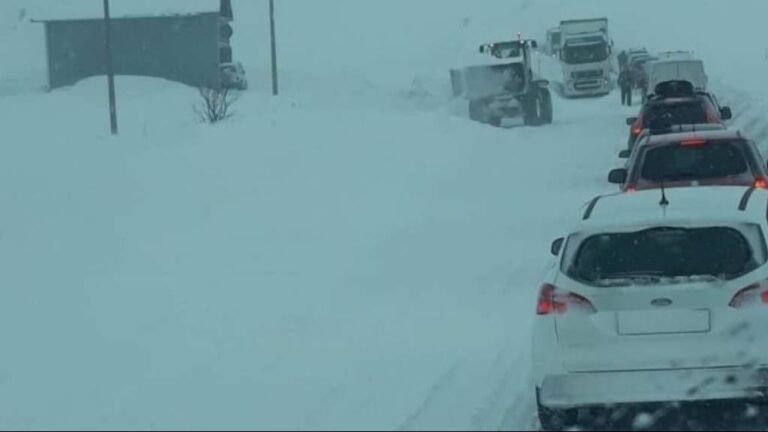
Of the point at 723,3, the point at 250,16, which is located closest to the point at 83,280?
the point at 250,16

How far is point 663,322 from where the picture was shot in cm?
905

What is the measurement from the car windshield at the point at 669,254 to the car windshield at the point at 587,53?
48499 mm

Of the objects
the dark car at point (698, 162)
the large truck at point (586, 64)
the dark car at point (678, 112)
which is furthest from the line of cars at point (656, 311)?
the large truck at point (586, 64)

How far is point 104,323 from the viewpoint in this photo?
13578 mm

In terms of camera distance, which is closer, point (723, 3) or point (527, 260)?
point (527, 260)

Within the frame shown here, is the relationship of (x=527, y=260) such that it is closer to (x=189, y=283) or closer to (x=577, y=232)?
(x=189, y=283)

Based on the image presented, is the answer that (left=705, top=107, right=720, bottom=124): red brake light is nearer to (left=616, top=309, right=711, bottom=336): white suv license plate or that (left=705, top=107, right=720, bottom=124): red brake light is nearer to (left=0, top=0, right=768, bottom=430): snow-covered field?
(left=0, top=0, right=768, bottom=430): snow-covered field

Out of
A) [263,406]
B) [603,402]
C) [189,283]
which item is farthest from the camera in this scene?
[189,283]

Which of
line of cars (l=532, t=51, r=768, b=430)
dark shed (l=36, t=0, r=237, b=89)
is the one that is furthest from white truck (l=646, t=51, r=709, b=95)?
line of cars (l=532, t=51, r=768, b=430)

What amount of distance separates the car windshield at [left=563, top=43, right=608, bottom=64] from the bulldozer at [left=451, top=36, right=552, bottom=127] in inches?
299

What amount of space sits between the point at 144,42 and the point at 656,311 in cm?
5792

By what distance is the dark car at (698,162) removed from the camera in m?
15.9

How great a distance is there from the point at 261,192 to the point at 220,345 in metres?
12.6

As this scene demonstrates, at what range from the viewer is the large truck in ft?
189
